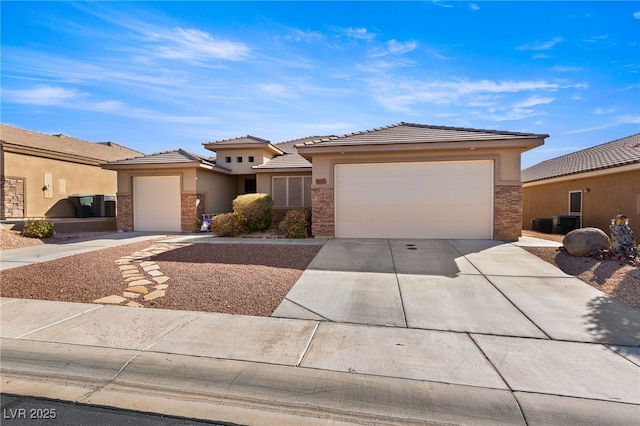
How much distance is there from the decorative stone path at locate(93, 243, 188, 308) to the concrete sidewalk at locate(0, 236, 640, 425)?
1.62ft

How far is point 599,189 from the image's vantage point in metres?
12.9

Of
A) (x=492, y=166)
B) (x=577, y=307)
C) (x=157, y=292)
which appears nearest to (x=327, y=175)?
(x=492, y=166)

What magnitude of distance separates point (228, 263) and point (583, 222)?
51.6 feet

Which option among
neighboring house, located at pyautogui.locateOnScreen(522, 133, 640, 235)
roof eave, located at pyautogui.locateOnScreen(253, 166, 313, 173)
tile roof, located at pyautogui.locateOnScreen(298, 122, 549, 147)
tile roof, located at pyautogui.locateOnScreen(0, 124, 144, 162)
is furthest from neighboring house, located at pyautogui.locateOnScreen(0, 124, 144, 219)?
neighboring house, located at pyautogui.locateOnScreen(522, 133, 640, 235)

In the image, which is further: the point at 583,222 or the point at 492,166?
the point at 583,222

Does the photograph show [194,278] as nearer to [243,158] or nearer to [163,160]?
[163,160]

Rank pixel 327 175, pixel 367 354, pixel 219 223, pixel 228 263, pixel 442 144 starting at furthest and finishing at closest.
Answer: pixel 219 223
pixel 327 175
pixel 442 144
pixel 228 263
pixel 367 354

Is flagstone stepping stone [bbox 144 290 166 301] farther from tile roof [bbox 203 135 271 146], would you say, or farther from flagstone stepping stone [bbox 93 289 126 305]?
tile roof [bbox 203 135 271 146]

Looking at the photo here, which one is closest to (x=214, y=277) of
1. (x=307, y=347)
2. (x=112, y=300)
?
(x=112, y=300)

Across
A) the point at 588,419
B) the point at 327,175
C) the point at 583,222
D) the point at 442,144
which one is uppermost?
the point at 442,144

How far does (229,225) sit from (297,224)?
282cm

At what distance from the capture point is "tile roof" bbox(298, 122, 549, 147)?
1020 cm

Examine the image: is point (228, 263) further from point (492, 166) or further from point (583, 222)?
point (583, 222)

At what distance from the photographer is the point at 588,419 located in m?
2.53
